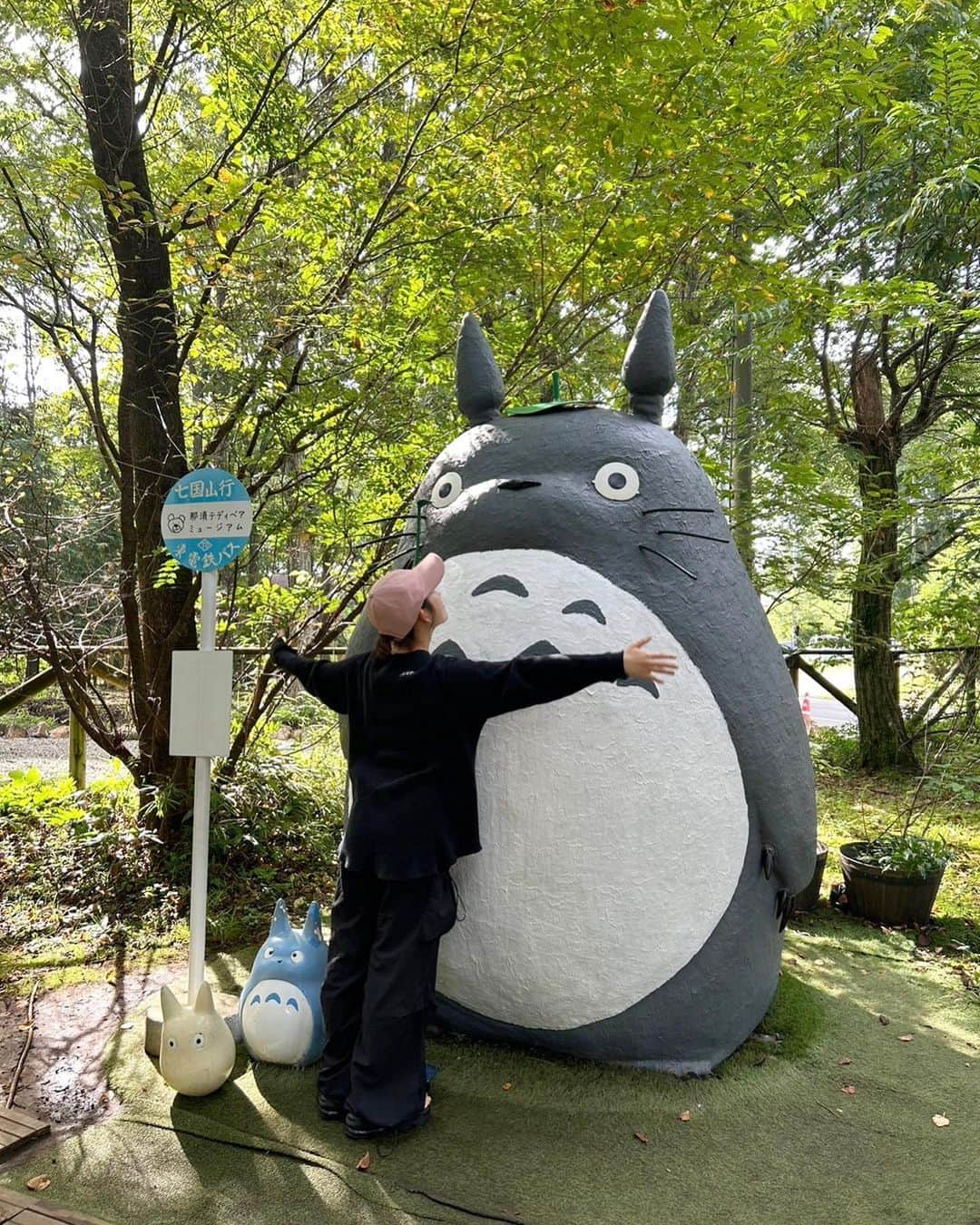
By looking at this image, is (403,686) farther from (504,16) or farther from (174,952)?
(504,16)

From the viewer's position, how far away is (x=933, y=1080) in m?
2.94

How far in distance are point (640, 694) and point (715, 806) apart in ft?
1.43

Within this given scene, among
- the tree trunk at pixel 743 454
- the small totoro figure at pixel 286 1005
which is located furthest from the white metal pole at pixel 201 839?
the tree trunk at pixel 743 454

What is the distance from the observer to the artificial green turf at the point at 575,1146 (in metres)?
2.24

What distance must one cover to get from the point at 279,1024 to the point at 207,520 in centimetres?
175

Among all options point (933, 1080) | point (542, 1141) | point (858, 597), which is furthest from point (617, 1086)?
point (858, 597)

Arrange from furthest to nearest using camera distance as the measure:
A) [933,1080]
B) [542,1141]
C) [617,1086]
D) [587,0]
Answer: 1. [587,0]
2. [933,1080]
3. [617,1086]
4. [542,1141]

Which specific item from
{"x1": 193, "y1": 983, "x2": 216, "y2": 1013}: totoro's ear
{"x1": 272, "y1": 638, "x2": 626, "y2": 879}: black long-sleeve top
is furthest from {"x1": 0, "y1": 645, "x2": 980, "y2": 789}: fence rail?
{"x1": 272, "y1": 638, "x2": 626, "y2": 879}: black long-sleeve top

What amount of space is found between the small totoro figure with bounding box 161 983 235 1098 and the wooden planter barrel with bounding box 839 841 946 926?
11.2 feet

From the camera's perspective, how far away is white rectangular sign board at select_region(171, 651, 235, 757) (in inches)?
114

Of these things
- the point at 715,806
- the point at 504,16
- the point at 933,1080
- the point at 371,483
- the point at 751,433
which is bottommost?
the point at 933,1080

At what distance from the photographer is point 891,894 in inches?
178

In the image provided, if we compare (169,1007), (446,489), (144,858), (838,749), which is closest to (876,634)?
(838,749)

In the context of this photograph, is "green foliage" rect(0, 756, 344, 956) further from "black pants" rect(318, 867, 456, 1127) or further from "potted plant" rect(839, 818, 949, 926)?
"potted plant" rect(839, 818, 949, 926)
